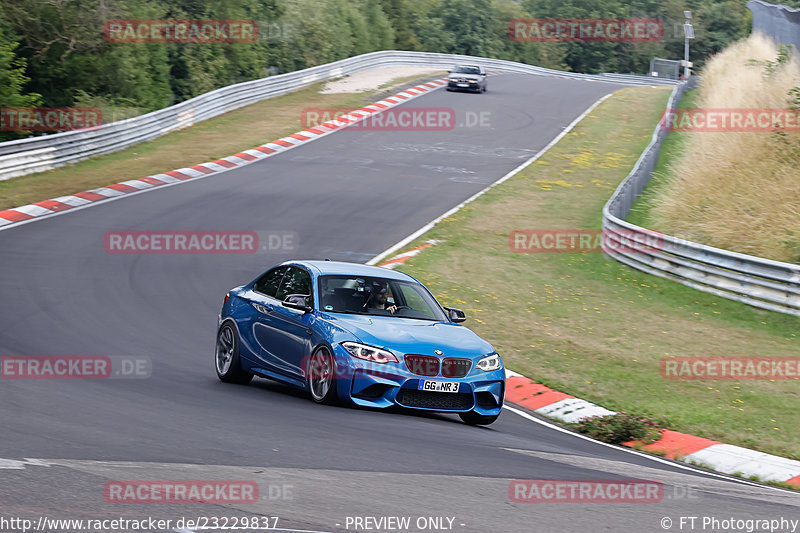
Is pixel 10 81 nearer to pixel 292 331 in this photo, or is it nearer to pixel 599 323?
pixel 599 323

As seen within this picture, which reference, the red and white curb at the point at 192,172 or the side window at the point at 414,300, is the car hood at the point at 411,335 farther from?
the red and white curb at the point at 192,172

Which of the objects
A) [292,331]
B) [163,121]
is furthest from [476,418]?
[163,121]

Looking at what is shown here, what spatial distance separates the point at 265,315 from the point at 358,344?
177 cm

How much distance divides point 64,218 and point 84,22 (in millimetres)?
15023

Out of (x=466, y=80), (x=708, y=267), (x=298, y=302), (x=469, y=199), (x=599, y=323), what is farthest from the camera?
(x=466, y=80)

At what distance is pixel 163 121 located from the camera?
35.0 m

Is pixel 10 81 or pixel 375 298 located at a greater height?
pixel 10 81

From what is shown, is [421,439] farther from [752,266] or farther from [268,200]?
[268,200]

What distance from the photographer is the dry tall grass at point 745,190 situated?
19.7 metres

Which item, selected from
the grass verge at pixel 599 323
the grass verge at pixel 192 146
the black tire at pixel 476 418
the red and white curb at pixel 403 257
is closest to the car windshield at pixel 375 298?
the black tire at pixel 476 418

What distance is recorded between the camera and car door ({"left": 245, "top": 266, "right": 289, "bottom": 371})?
10906 millimetres

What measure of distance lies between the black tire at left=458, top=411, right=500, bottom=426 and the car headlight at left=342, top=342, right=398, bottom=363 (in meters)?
1.00

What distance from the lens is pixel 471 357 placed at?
10023 millimetres

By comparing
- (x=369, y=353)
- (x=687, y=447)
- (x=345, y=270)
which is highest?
(x=345, y=270)
